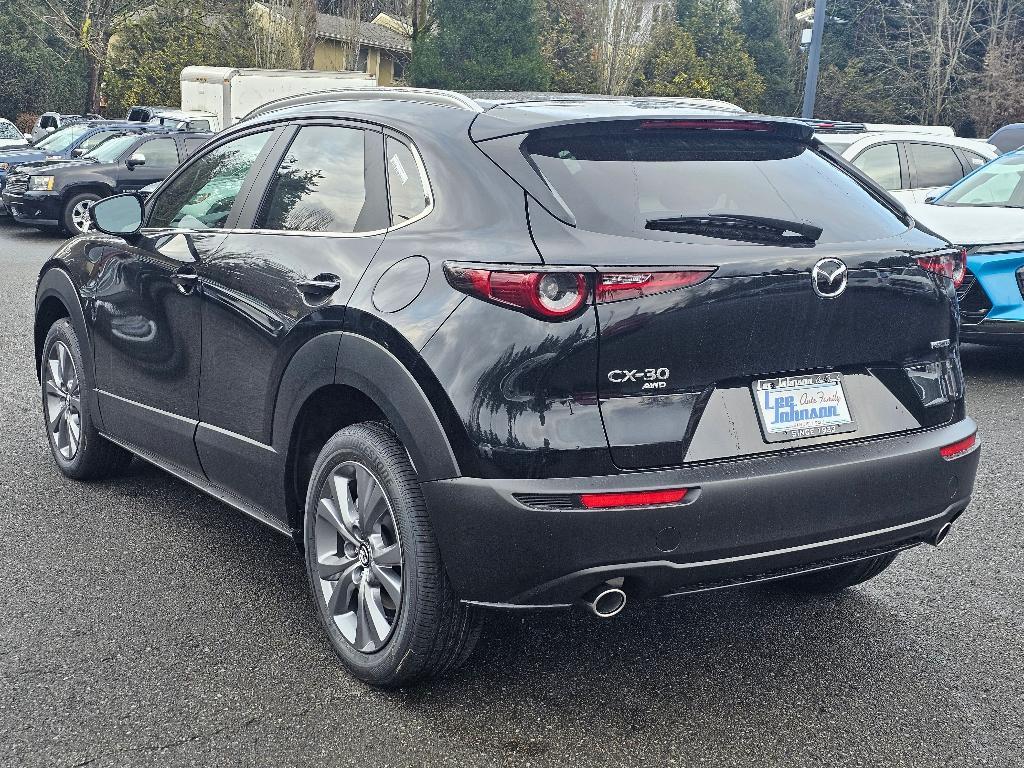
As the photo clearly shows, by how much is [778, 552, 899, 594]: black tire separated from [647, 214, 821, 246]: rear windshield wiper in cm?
134

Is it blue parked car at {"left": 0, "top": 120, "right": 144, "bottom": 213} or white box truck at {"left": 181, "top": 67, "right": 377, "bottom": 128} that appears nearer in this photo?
blue parked car at {"left": 0, "top": 120, "right": 144, "bottom": 213}

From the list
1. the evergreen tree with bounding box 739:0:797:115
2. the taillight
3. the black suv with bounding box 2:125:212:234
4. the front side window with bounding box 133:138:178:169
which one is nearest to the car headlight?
the black suv with bounding box 2:125:212:234

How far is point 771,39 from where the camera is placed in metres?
49.2

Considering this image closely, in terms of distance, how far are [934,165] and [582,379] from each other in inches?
441

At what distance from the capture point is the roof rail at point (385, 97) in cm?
380

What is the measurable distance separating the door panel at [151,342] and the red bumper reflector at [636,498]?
6.44 ft

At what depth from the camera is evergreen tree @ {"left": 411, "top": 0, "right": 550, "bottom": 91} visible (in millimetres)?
40906

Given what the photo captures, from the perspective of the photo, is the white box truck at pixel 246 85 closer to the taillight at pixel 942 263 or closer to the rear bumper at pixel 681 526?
the taillight at pixel 942 263

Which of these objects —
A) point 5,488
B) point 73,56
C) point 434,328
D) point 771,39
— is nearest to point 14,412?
point 5,488

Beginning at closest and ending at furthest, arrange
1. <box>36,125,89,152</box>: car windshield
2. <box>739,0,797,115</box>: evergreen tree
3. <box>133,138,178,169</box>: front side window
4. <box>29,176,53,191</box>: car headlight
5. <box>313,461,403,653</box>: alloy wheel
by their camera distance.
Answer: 1. <box>313,461,403,653</box>: alloy wheel
2. <box>29,176,53,191</box>: car headlight
3. <box>133,138,178,169</box>: front side window
4. <box>36,125,89,152</box>: car windshield
5. <box>739,0,797,115</box>: evergreen tree

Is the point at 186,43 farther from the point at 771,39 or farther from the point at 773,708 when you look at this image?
the point at 773,708

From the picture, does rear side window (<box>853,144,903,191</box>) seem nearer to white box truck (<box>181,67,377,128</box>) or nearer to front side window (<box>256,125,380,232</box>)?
front side window (<box>256,125,380,232</box>)

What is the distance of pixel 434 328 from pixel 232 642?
1.41 meters

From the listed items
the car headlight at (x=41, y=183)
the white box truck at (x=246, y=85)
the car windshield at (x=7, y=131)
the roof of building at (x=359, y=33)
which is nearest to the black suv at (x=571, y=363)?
the car headlight at (x=41, y=183)
